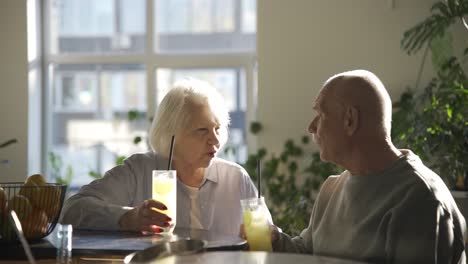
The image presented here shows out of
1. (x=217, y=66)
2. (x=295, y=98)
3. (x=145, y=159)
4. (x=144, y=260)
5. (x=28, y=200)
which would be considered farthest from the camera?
(x=217, y=66)

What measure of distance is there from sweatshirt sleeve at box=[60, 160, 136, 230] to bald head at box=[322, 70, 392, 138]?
79cm

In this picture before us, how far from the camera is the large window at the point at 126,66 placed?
19.1 feet

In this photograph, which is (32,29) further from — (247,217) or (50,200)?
(247,217)

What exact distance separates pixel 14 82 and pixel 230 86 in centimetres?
169

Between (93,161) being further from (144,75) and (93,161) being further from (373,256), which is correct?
(373,256)

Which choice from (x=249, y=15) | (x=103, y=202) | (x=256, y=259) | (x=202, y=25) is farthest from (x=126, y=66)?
(x=256, y=259)

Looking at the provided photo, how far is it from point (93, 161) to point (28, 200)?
4.13 m

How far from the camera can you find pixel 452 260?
184cm

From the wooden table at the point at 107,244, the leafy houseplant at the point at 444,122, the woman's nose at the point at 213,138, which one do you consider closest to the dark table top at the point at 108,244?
the wooden table at the point at 107,244

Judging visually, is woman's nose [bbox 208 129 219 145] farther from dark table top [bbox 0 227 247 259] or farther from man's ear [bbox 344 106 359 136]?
man's ear [bbox 344 106 359 136]

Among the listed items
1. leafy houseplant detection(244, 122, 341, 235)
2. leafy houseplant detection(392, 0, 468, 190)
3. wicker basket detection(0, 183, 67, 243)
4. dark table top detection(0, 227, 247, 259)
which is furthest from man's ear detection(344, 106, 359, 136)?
leafy houseplant detection(244, 122, 341, 235)

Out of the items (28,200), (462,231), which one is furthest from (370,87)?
(28,200)

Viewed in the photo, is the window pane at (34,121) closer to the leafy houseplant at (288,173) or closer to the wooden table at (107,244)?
the leafy houseplant at (288,173)

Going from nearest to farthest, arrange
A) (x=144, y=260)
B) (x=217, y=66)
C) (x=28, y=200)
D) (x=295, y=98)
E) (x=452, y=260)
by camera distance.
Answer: (x=144, y=260)
(x=452, y=260)
(x=28, y=200)
(x=295, y=98)
(x=217, y=66)
